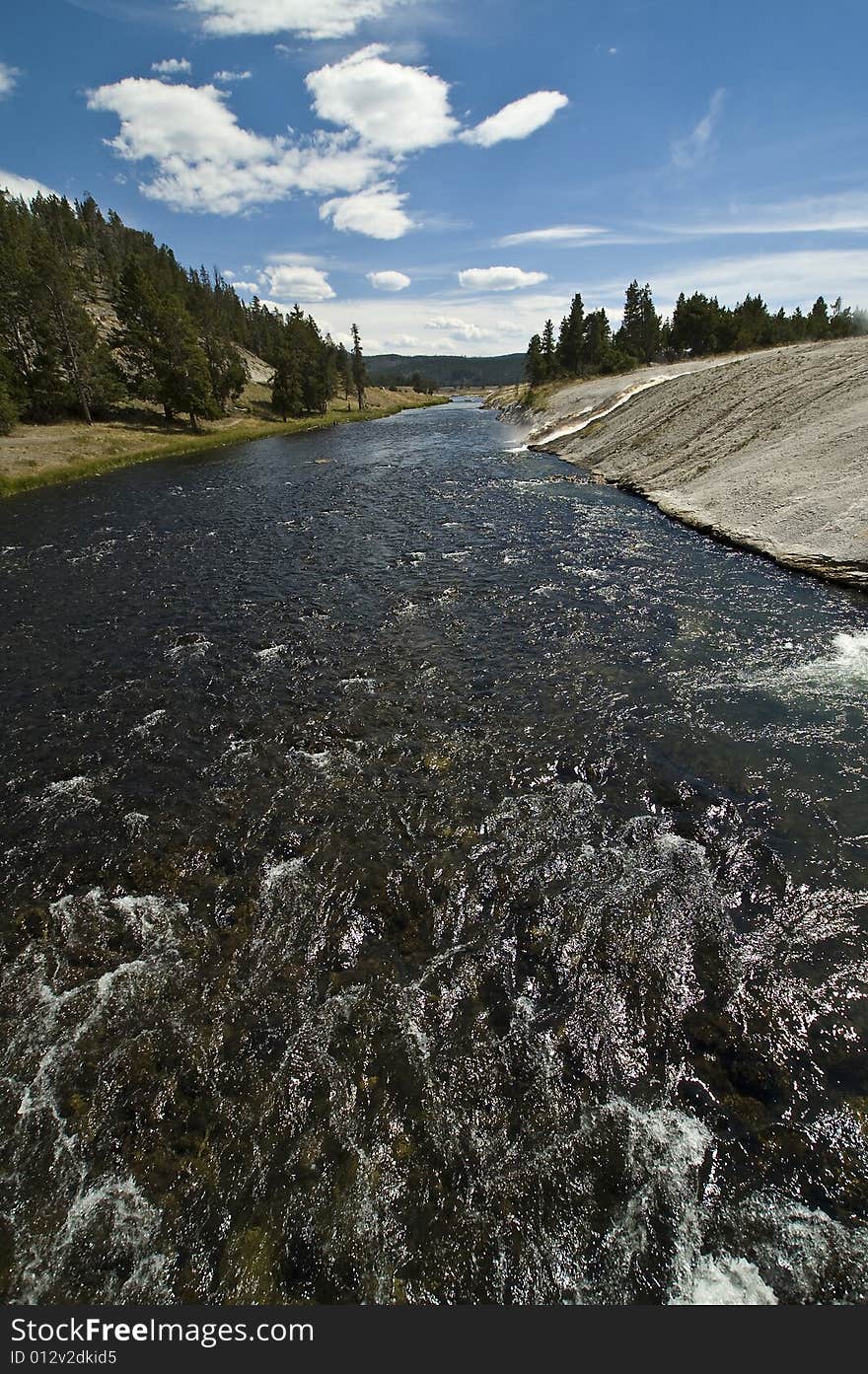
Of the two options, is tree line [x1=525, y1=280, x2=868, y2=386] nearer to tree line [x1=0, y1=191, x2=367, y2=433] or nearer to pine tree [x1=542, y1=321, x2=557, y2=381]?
pine tree [x1=542, y1=321, x2=557, y2=381]

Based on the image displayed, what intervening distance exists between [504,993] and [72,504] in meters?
58.3

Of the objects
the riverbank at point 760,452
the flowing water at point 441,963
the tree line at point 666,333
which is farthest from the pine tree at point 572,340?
the flowing water at point 441,963

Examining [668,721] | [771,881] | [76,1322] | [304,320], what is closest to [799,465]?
[668,721]

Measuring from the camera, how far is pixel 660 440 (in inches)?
2151

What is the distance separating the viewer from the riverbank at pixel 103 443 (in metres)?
61.1

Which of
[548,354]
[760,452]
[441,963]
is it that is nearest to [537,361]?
[548,354]

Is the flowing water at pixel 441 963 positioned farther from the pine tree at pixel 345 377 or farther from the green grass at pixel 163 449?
the pine tree at pixel 345 377

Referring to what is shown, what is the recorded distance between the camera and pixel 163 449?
264 feet

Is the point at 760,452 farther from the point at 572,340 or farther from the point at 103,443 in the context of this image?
the point at 572,340

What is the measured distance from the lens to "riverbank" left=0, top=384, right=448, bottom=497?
61.1 meters

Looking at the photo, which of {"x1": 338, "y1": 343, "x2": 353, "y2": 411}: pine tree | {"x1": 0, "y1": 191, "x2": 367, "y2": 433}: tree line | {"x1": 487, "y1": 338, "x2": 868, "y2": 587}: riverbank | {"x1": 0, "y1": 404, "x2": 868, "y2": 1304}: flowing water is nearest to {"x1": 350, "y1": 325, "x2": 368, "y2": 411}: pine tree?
{"x1": 338, "y1": 343, "x2": 353, "y2": 411}: pine tree

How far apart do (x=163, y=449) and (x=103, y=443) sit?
25.0ft

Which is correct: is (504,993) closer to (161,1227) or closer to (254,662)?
(161,1227)

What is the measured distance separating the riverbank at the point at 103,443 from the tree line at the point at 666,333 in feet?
284
